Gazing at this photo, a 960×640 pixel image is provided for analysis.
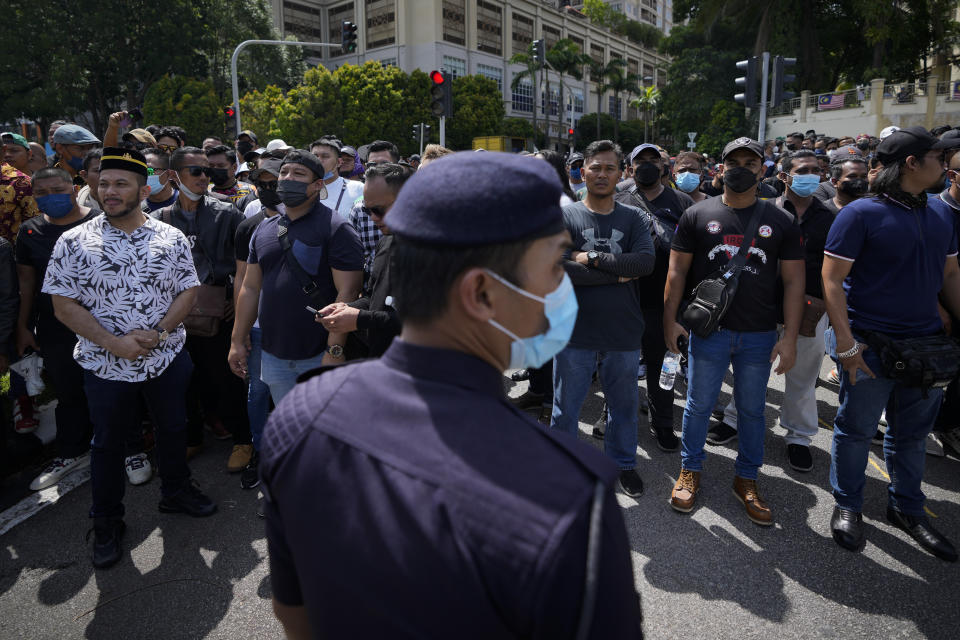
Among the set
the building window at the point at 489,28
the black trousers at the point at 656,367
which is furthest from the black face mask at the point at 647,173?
the building window at the point at 489,28

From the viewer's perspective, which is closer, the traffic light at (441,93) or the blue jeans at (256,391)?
the blue jeans at (256,391)

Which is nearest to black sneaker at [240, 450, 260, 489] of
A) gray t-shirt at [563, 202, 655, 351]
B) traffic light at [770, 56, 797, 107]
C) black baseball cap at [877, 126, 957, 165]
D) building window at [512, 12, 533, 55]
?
gray t-shirt at [563, 202, 655, 351]

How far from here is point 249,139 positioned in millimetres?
8719

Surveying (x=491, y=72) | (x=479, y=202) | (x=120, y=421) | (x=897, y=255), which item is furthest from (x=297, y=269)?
(x=491, y=72)

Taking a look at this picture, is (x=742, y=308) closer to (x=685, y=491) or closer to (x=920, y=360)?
(x=920, y=360)

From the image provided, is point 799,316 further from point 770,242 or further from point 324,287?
point 324,287

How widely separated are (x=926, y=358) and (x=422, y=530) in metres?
3.21

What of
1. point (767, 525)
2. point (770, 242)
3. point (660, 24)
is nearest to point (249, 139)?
point (770, 242)

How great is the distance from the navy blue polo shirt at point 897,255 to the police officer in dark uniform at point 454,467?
8.98 ft

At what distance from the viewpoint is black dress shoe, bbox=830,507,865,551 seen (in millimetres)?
3271

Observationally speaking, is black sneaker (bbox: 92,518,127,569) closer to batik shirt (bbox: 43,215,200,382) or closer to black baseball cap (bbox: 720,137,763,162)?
batik shirt (bbox: 43,215,200,382)

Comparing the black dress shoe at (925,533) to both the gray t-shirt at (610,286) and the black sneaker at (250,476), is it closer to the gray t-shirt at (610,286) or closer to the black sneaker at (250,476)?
the gray t-shirt at (610,286)

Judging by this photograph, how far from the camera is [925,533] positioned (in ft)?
10.7

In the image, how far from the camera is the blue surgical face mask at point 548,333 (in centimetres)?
115
